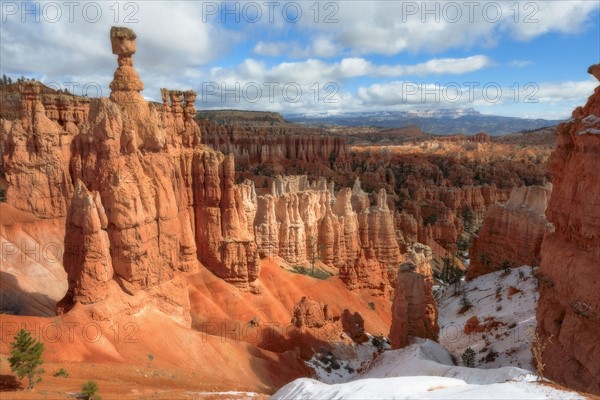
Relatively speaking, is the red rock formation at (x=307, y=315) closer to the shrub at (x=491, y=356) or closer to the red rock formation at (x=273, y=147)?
the shrub at (x=491, y=356)

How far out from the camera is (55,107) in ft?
115

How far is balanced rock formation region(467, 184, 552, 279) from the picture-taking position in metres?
39.9

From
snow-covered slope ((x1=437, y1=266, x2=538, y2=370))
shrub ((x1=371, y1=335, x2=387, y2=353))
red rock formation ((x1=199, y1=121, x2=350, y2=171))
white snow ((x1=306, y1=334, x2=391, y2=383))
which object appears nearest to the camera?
snow-covered slope ((x1=437, y1=266, x2=538, y2=370))

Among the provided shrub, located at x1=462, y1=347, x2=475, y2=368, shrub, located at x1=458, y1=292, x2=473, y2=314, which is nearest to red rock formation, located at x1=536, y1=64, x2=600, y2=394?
shrub, located at x1=462, y1=347, x2=475, y2=368

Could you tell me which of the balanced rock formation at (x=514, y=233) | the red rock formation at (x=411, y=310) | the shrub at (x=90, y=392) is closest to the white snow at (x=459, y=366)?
the red rock formation at (x=411, y=310)

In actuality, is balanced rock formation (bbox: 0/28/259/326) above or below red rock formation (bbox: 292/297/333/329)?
above

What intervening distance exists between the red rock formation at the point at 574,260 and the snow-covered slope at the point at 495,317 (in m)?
1.82

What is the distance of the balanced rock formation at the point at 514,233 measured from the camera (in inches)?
1570

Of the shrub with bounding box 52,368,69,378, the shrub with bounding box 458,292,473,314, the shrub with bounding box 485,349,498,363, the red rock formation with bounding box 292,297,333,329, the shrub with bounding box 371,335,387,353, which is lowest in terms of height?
the shrub with bounding box 371,335,387,353

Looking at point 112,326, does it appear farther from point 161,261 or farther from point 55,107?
point 55,107

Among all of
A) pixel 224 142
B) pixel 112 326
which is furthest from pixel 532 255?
pixel 224 142

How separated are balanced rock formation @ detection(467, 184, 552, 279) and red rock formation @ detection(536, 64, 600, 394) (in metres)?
19.4

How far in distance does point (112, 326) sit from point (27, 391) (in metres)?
6.80

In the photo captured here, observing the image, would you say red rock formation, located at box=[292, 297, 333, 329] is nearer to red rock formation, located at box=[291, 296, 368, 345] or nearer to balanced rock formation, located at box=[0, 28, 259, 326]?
red rock formation, located at box=[291, 296, 368, 345]
